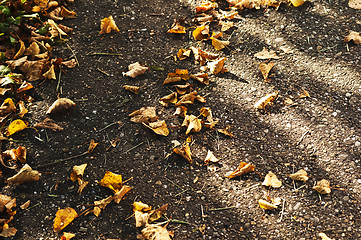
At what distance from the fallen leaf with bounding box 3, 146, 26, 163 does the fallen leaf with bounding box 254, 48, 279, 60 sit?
7.15 ft

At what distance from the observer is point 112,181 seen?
218 centimetres

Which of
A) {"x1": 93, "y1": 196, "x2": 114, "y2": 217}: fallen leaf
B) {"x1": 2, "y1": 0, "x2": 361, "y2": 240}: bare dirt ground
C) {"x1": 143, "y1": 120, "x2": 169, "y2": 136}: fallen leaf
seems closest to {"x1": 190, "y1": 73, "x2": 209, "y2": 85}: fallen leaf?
{"x1": 2, "y1": 0, "x2": 361, "y2": 240}: bare dirt ground

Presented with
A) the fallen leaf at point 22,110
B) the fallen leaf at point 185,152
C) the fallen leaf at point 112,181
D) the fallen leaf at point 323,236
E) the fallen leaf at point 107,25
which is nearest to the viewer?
the fallen leaf at point 323,236

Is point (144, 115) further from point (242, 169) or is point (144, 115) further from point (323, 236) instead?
point (323, 236)

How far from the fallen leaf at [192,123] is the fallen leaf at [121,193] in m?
0.64

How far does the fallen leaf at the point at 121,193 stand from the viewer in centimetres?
213

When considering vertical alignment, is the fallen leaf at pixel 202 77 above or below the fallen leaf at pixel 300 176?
above

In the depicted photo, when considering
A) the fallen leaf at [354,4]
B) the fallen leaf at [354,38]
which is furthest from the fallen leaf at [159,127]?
the fallen leaf at [354,4]

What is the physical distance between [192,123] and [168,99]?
1.13 feet

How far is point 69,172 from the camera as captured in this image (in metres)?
2.30

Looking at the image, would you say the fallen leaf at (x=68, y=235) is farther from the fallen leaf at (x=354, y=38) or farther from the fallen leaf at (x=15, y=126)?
the fallen leaf at (x=354, y=38)

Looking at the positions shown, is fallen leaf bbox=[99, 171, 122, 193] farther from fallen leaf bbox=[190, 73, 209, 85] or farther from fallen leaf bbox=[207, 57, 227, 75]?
fallen leaf bbox=[207, 57, 227, 75]

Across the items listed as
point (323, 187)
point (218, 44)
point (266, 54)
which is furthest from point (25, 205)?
point (266, 54)

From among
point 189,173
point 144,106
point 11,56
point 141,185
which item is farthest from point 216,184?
point 11,56
